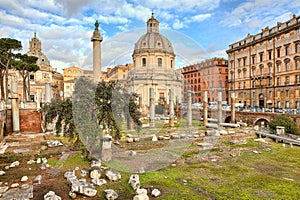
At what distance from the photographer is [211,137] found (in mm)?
20188

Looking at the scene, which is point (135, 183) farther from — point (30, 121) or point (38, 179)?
point (30, 121)

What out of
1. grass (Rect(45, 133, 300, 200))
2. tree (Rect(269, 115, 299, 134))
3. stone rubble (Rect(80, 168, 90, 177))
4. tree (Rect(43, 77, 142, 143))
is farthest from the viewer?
tree (Rect(269, 115, 299, 134))

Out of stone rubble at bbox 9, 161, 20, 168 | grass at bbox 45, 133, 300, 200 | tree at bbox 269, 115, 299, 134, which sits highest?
tree at bbox 269, 115, 299, 134

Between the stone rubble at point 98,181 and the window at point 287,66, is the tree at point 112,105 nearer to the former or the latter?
the stone rubble at point 98,181

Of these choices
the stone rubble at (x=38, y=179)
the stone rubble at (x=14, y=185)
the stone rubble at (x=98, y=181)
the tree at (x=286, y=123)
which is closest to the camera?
the stone rubble at (x=14, y=185)

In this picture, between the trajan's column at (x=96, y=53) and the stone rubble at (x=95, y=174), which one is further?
the trajan's column at (x=96, y=53)

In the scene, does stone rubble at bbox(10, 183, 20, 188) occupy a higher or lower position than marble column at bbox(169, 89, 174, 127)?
lower

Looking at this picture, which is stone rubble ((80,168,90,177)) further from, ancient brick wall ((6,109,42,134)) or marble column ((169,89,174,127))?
marble column ((169,89,174,127))

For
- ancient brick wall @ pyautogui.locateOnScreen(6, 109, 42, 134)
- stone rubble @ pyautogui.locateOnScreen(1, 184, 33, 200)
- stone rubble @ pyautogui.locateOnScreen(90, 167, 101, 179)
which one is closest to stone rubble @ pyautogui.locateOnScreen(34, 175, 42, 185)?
stone rubble @ pyautogui.locateOnScreen(1, 184, 33, 200)

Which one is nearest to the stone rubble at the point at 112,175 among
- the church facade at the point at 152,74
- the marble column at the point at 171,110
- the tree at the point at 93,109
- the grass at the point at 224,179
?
the grass at the point at 224,179

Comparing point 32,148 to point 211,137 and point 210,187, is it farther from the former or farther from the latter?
point 211,137

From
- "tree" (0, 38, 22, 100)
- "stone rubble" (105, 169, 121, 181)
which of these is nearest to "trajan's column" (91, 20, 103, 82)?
"stone rubble" (105, 169, 121, 181)

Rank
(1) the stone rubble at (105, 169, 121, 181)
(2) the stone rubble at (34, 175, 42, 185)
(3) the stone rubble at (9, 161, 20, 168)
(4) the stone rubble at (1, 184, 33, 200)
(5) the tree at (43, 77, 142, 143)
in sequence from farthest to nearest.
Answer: (3) the stone rubble at (9, 161, 20, 168), (5) the tree at (43, 77, 142, 143), (1) the stone rubble at (105, 169, 121, 181), (2) the stone rubble at (34, 175, 42, 185), (4) the stone rubble at (1, 184, 33, 200)

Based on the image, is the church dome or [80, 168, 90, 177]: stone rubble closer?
[80, 168, 90, 177]: stone rubble
